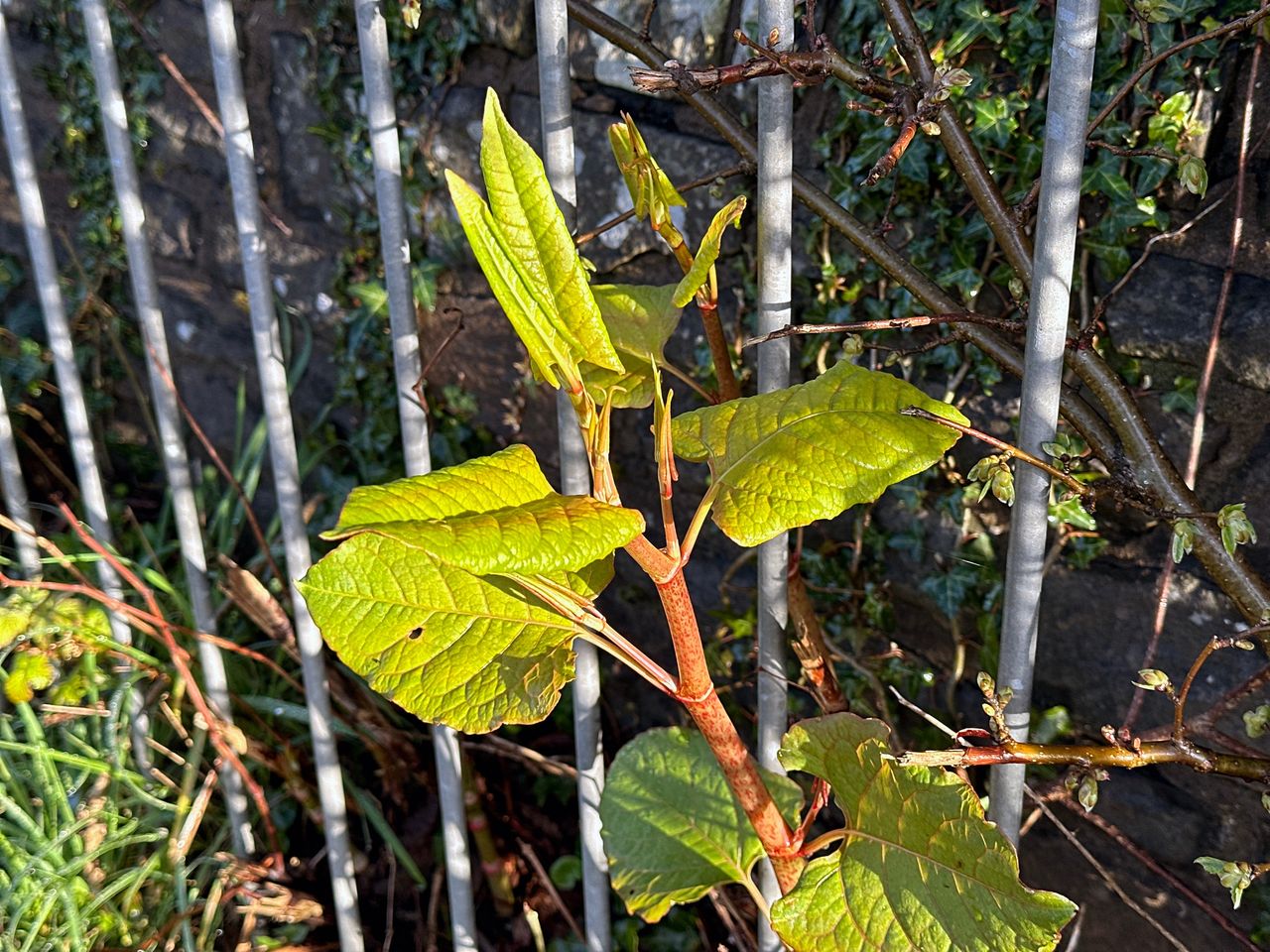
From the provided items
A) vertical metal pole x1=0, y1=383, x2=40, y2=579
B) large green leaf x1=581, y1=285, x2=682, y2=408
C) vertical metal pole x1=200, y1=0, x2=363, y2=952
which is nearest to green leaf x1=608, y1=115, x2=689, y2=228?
large green leaf x1=581, y1=285, x2=682, y2=408

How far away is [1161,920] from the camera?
146cm

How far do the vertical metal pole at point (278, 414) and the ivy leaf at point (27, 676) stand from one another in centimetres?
54

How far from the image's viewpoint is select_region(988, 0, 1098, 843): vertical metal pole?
0.83 metres

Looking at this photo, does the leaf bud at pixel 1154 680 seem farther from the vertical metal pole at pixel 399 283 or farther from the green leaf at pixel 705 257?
the vertical metal pole at pixel 399 283

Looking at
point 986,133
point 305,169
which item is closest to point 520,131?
point 305,169

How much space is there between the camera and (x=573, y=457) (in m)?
1.23

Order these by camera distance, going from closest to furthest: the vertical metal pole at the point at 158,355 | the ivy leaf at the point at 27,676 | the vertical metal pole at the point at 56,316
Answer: the vertical metal pole at the point at 158,355 → the vertical metal pole at the point at 56,316 → the ivy leaf at the point at 27,676

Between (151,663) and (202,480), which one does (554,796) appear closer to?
(151,663)

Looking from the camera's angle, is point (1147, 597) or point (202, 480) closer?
point (1147, 597)

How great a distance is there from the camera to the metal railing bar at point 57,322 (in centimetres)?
169

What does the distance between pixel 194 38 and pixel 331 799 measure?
4.83 feet

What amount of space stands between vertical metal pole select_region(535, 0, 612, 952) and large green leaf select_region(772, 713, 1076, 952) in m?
0.38

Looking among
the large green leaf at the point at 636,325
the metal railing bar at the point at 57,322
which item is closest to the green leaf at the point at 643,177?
the large green leaf at the point at 636,325

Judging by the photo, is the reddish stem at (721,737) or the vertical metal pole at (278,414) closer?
the reddish stem at (721,737)
